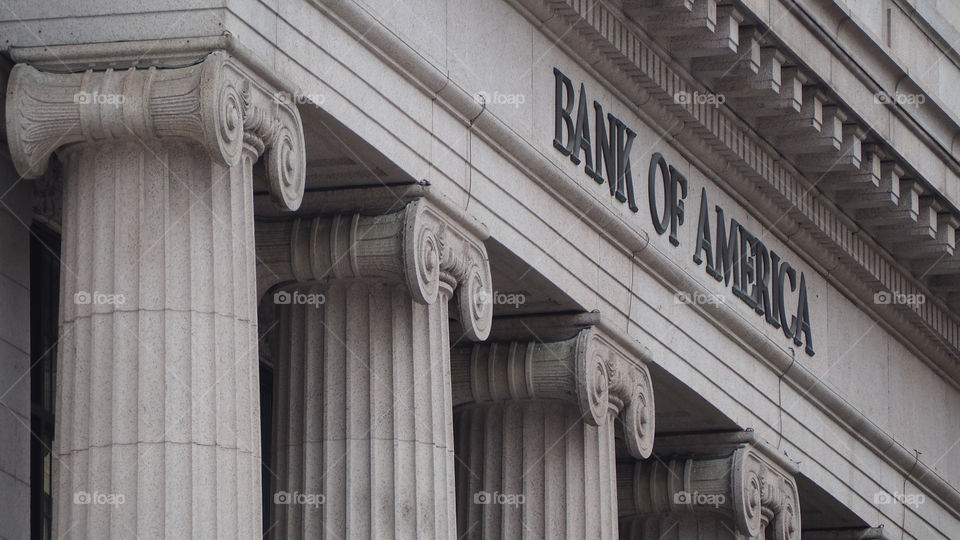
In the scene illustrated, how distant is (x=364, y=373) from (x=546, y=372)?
4927 mm

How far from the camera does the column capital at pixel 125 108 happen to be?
1131 inches

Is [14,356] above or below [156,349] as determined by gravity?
above

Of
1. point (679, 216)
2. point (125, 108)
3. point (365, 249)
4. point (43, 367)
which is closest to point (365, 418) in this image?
point (365, 249)

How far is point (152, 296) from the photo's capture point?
94.1 ft

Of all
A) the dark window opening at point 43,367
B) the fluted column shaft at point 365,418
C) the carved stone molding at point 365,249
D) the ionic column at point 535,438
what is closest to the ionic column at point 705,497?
the ionic column at point 535,438

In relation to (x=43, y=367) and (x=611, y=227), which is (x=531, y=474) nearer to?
(x=611, y=227)

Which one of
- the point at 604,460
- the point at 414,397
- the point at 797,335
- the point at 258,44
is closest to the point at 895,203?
the point at 797,335

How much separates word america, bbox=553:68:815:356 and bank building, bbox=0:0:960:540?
0.20ft

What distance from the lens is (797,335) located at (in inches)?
1791

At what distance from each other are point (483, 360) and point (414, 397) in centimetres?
483

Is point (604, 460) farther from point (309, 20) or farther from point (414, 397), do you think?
point (309, 20)

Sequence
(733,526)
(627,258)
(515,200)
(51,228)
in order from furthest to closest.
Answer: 1. (733,526)
2. (627,258)
3. (515,200)
4. (51,228)

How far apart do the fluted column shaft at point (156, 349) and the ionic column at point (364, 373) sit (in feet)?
12.2

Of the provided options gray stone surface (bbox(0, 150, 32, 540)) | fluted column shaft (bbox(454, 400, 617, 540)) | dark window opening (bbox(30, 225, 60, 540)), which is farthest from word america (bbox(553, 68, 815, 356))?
gray stone surface (bbox(0, 150, 32, 540))
